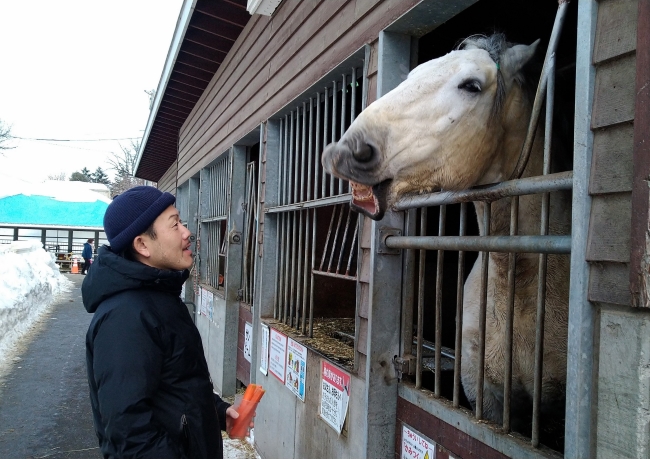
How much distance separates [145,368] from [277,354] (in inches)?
110

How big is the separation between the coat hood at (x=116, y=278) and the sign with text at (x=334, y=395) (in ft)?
5.14

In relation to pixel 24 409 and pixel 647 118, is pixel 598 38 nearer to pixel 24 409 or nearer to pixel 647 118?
pixel 647 118

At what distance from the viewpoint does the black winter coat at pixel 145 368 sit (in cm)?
176

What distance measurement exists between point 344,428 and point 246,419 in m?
0.99

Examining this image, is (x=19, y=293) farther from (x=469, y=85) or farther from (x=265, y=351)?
(x=469, y=85)

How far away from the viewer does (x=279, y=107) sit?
481cm

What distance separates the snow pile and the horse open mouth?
8.57 metres

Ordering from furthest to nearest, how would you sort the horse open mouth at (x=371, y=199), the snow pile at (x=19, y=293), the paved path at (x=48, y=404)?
the snow pile at (x=19, y=293)
the paved path at (x=48, y=404)
the horse open mouth at (x=371, y=199)

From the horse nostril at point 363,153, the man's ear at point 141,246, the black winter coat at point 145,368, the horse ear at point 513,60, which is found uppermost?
the horse ear at point 513,60

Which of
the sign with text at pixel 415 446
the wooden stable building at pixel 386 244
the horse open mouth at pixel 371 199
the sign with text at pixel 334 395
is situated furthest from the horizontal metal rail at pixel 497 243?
the sign with text at pixel 334 395

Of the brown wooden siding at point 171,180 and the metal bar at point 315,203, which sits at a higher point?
the brown wooden siding at point 171,180

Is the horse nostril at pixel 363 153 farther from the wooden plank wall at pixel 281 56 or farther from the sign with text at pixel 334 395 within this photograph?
the sign with text at pixel 334 395

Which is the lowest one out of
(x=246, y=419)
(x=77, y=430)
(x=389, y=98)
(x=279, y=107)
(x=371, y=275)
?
(x=77, y=430)

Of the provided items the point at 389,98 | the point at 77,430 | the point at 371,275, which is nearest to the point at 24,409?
the point at 77,430
